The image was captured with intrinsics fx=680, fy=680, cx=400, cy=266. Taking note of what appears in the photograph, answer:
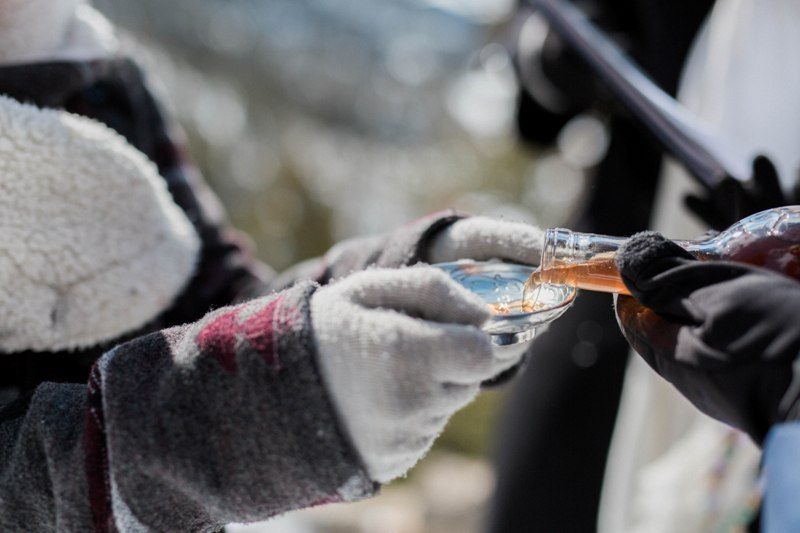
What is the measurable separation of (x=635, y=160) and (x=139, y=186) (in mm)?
852

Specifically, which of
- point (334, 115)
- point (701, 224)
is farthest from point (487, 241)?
point (334, 115)

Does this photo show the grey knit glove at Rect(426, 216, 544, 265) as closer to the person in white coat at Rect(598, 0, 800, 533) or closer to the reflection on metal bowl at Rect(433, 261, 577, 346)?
the reflection on metal bowl at Rect(433, 261, 577, 346)

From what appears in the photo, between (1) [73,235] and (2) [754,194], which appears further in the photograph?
(2) [754,194]

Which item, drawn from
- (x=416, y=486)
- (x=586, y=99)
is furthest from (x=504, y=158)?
(x=586, y=99)

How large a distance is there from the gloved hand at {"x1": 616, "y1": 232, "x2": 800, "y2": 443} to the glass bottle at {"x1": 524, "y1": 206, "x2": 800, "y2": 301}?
1.6 inches

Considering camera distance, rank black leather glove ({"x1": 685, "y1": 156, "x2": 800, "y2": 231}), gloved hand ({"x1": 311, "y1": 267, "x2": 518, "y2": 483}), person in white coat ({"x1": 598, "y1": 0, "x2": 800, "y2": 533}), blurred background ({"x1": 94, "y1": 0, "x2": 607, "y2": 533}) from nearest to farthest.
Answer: gloved hand ({"x1": 311, "y1": 267, "x2": 518, "y2": 483}) < black leather glove ({"x1": 685, "y1": 156, "x2": 800, "y2": 231}) < person in white coat ({"x1": 598, "y1": 0, "x2": 800, "y2": 533}) < blurred background ({"x1": 94, "y1": 0, "x2": 607, "y2": 533})

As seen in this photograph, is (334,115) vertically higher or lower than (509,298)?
lower

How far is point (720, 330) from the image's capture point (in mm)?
412

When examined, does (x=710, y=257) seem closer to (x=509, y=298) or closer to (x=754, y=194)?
(x=509, y=298)

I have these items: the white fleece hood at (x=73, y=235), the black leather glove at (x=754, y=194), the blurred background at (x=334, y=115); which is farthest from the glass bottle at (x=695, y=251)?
the blurred background at (x=334, y=115)

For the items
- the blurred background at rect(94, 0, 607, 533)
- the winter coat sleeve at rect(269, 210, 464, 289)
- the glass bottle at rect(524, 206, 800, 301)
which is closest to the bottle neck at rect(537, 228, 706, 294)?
the glass bottle at rect(524, 206, 800, 301)

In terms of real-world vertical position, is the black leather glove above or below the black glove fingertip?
below

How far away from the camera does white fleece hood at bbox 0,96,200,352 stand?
0.56 m

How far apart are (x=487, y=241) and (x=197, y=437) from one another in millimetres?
304
